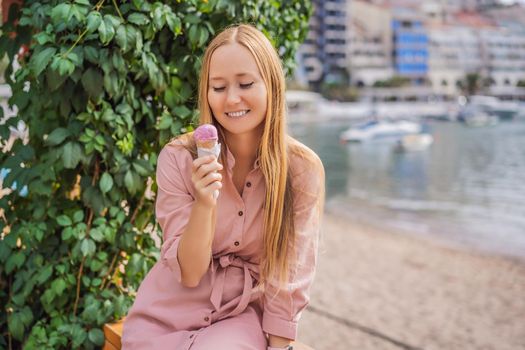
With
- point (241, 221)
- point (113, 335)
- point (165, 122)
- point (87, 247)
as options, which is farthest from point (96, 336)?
point (241, 221)

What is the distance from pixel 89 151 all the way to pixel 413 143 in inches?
1535

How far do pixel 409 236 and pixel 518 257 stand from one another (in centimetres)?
234

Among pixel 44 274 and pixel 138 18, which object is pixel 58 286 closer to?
pixel 44 274

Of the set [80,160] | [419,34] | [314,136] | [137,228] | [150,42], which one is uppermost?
[419,34]

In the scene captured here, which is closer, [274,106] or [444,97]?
[274,106]

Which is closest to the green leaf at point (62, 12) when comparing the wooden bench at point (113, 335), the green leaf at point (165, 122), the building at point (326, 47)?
the green leaf at point (165, 122)

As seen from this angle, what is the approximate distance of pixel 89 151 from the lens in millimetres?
2047

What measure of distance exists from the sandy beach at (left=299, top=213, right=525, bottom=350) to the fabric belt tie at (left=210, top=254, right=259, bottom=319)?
3.63 meters

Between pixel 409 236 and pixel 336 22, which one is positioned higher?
pixel 336 22

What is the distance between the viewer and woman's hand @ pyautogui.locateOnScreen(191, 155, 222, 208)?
4.37 feet

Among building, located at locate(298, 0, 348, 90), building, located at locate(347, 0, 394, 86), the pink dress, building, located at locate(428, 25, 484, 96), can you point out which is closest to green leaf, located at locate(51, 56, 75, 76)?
the pink dress

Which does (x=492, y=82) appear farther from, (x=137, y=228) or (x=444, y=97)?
(x=137, y=228)

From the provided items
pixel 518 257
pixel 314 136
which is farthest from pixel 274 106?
pixel 314 136

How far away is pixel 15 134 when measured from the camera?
2449 mm
